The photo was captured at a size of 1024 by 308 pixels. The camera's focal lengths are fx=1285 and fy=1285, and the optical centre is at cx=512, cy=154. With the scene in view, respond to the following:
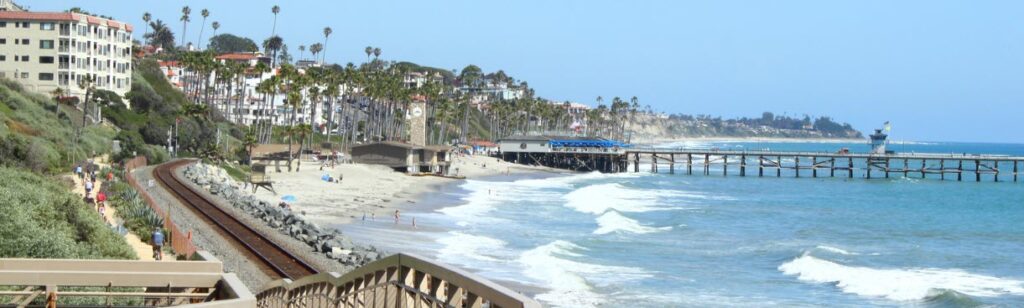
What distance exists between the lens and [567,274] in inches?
1303

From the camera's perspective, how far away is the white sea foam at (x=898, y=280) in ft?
106

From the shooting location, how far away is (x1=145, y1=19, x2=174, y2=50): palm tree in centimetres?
15950

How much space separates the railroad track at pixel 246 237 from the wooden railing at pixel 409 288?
15.3 m

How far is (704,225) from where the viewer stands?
5275 centimetres

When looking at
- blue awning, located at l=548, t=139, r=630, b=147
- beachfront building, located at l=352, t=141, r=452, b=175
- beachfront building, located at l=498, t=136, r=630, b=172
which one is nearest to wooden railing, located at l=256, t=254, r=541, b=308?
beachfront building, located at l=352, t=141, r=452, b=175

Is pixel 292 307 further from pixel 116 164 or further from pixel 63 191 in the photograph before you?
pixel 116 164

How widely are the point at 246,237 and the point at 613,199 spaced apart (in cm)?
3919

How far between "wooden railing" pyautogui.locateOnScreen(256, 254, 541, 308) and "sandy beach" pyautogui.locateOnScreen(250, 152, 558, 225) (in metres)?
36.6

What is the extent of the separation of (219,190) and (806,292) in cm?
2661

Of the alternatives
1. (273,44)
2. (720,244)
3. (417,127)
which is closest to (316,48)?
(273,44)

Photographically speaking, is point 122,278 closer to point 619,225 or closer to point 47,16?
point 619,225

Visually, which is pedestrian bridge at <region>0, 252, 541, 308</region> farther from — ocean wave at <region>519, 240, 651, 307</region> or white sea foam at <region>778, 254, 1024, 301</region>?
white sea foam at <region>778, 254, 1024, 301</region>

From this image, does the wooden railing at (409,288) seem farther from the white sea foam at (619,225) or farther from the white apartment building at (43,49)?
the white apartment building at (43,49)

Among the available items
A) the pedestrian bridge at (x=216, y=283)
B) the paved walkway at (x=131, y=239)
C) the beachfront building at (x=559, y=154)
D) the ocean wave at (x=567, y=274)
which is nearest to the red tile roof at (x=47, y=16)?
the paved walkway at (x=131, y=239)
